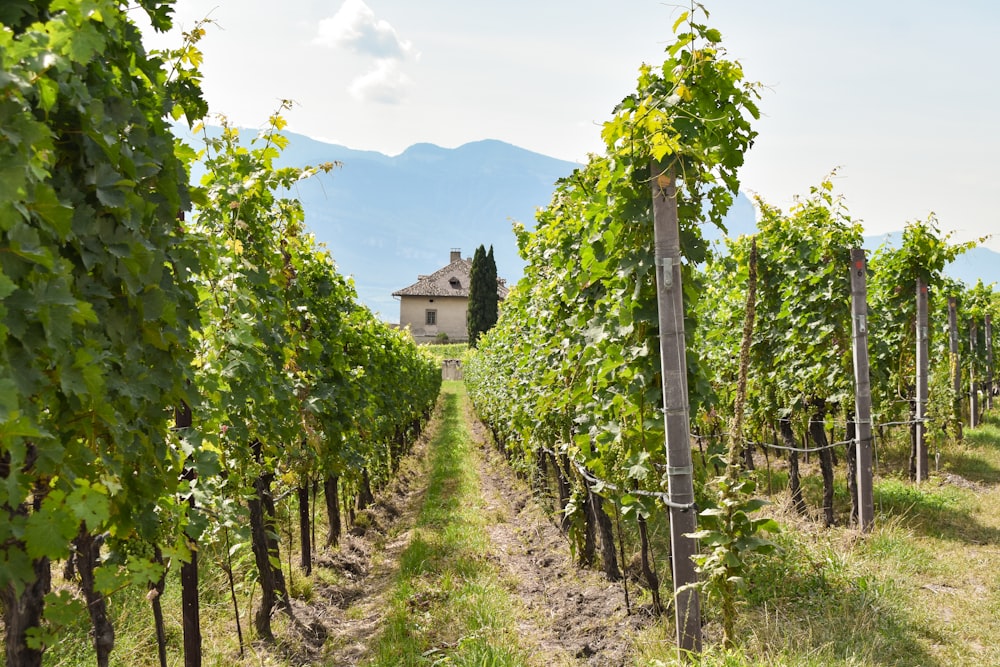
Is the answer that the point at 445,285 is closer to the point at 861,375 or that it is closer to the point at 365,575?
the point at 365,575

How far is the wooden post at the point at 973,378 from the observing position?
14.0 meters

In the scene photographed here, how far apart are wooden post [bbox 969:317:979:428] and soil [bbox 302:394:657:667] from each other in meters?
9.53

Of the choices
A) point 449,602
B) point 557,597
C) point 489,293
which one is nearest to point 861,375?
point 557,597

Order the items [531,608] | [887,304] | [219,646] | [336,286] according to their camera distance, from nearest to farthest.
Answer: [219,646] → [531,608] → [336,286] → [887,304]

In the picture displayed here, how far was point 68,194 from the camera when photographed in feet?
7.39

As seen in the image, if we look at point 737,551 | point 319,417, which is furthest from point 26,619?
point 319,417

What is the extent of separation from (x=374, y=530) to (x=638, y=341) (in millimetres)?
6043

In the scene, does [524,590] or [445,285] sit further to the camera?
[445,285]

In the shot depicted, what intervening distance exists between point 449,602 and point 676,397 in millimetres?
3060

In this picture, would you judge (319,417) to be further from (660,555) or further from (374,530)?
(660,555)

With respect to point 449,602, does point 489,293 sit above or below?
above

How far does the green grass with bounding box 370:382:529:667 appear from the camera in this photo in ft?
15.7

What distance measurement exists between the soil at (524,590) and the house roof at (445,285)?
4640 cm

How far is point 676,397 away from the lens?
13.1 feet
